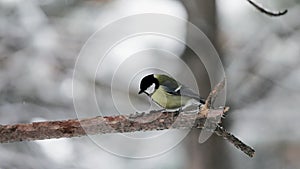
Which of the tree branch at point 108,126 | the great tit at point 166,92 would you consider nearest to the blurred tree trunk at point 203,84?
the great tit at point 166,92

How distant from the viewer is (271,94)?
67.6 inches

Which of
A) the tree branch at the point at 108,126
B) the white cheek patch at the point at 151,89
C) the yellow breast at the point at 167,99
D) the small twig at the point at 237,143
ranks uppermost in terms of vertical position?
the white cheek patch at the point at 151,89

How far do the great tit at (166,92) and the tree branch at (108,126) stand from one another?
0.12 meters

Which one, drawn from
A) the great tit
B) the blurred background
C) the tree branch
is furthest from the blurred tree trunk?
the tree branch

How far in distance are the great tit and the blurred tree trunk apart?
52cm

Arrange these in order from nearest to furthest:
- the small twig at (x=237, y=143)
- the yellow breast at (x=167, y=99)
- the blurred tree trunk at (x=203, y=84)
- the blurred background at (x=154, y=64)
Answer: the small twig at (x=237, y=143) < the yellow breast at (x=167, y=99) < the blurred tree trunk at (x=203, y=84) < the blurred background at (x=154, y=64)

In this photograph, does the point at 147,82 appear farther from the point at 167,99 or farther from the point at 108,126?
the point at 108,126

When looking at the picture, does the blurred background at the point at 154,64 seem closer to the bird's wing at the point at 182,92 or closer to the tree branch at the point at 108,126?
the bird's wing at the point at 182,92

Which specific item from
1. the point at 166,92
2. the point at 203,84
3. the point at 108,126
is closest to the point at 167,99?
the point at 166,92

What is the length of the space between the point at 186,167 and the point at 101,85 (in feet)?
1.28

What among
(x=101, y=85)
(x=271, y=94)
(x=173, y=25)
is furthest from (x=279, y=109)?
(x=101, y=85)

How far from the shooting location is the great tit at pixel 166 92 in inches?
30.0

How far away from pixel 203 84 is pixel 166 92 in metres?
0.58

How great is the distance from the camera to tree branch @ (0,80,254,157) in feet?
1.99
